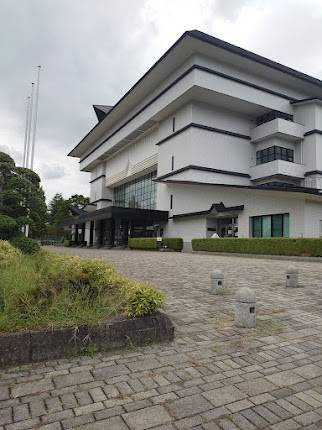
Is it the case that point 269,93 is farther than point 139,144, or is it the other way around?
point 139,144

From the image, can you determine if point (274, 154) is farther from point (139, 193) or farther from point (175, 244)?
point (139, 193)

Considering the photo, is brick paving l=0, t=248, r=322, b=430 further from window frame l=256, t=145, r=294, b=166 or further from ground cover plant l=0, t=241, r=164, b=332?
window frame l=256, t=145, r=294, b=166

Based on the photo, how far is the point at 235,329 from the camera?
531 centimetres

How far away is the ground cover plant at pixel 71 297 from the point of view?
4184 millimetres

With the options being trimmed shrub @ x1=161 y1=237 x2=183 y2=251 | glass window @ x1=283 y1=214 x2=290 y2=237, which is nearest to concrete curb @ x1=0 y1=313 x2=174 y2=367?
glass window @ x1=283 y1=214 x2=290 y2=237

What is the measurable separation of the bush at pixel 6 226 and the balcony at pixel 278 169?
26941mm

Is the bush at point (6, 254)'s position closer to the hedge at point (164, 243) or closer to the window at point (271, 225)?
the window at point (271, 225)

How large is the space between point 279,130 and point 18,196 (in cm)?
2856

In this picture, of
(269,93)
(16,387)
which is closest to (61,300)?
(16,387)

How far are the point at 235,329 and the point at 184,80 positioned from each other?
3108cm

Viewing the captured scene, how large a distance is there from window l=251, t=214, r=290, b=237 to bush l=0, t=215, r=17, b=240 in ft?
60.6

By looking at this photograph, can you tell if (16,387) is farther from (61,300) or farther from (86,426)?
(61,300)

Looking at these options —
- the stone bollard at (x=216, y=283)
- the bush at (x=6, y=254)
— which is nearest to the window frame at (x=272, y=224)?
the stone bollard at (x=216, y=283)

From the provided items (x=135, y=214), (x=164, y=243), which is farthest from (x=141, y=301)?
(x=135, y=214)
